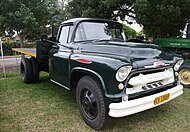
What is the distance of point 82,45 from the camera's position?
3695 millimetres

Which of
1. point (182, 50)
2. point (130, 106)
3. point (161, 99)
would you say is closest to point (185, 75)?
point (182, 50)

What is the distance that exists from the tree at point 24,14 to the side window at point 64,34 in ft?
41.9

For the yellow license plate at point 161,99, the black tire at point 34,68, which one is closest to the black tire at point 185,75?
the yellow license plate at point 161,99

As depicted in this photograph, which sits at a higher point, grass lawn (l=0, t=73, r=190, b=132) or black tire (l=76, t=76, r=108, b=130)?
black tire (l=76, t=76, r=108, b=130)

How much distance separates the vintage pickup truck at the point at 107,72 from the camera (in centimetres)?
271

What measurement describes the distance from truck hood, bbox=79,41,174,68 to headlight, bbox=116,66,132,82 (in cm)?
13

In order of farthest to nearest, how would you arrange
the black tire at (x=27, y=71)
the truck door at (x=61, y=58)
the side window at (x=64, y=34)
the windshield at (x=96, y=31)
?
1. the black tire at (x=27, y=71)
2. the side window at (x=64, y=34)
3. the windshield at (x=96, y=31)
4. the truck door at (x=61, y=58)

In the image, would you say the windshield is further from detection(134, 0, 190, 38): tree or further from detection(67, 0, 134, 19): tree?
detection(67, 0, 134, 19): tree

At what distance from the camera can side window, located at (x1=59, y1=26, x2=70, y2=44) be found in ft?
13.8

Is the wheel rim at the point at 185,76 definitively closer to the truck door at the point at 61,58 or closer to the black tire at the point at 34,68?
the truck door at the point at 61,58

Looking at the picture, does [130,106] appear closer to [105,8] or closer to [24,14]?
[105,8]

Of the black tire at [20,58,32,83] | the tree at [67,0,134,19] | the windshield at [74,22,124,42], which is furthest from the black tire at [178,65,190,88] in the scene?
the black tire at [20,58,32,83]

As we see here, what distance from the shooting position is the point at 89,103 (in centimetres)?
312

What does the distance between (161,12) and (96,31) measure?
9.18 feet
